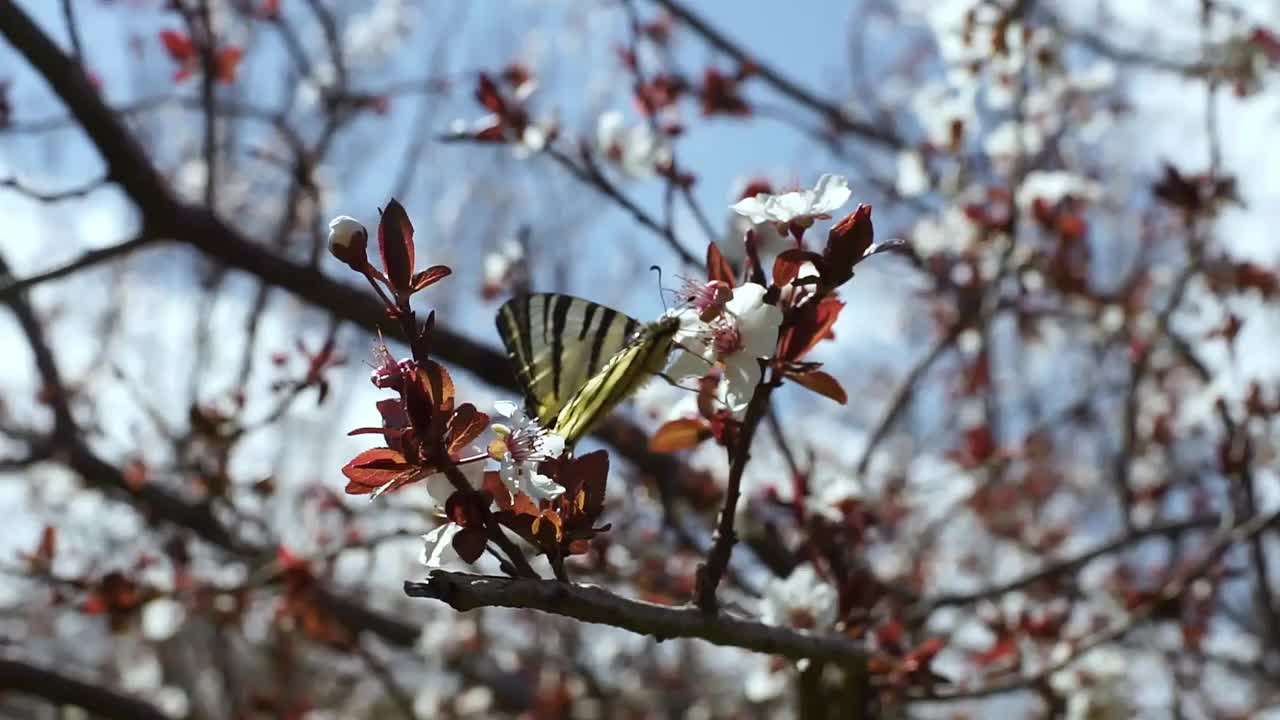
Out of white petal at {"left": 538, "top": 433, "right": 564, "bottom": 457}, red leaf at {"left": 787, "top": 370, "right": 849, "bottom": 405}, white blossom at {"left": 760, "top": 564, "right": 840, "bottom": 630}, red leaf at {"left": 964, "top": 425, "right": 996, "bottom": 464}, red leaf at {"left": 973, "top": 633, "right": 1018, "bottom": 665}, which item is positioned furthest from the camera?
red leaf at {"left": 964, "top": 425, "right": 996, "bottom": 464}

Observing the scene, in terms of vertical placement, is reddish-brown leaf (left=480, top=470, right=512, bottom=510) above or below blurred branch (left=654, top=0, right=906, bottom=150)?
below

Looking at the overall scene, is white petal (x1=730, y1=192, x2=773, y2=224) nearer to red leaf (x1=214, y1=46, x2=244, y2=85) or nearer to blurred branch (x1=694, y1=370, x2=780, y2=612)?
blurred branch (x1=694, y1=370, x2=780, y2=612)

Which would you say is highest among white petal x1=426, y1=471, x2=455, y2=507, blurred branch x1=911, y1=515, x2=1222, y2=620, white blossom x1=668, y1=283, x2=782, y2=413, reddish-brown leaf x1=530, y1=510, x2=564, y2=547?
blurred branch x1=911, y1=515, x2=1222, y2=620

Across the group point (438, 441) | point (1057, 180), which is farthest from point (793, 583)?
point (1057, 180)

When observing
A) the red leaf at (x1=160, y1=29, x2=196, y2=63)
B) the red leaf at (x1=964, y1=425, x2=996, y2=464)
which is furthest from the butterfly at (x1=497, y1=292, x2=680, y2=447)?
the red leaf at (x1=160, y1=29, x2=196, y2=63)

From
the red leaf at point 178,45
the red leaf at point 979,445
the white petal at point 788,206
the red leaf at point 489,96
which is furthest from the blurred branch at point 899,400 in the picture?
the red leaf at point 178,45

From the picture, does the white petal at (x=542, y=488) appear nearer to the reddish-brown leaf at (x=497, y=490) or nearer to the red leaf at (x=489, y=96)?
the reddish-brown leaf at (x=497, y=490)
